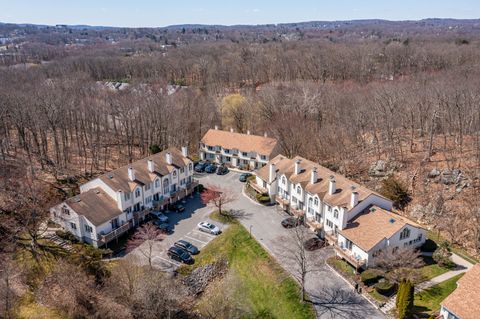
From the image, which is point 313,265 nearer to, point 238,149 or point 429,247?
point 429,247

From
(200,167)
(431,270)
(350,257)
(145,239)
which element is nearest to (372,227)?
(350,257)

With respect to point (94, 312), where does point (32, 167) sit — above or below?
above

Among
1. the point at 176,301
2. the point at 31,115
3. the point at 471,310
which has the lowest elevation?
the point at 176,301

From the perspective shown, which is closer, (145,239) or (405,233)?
(405,233)

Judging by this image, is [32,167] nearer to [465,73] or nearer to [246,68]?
[246,68]

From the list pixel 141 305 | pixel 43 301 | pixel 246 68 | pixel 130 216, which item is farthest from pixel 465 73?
pixel 43 301

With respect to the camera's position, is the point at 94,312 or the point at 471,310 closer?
the point at 471,310
